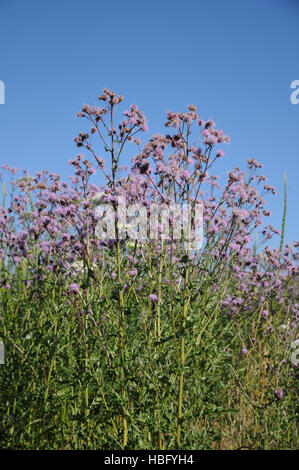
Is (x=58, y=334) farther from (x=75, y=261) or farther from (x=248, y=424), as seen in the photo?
(x=248, y=424)

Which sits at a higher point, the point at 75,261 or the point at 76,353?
the point at 75,261

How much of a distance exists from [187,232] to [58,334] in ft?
4.49

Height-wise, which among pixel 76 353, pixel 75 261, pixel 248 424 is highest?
pixel 75 261

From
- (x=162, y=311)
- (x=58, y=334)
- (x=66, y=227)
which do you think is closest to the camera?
(x=58, y=334)

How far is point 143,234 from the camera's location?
3.85m

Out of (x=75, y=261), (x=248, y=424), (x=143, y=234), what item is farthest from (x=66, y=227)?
(x=248, y=424)

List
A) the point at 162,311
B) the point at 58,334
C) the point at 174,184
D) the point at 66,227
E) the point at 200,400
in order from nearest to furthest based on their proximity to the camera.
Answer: the point at 200,400, the point at 174,184, the point at 58,334, the point at 162,311, the point at 66,227

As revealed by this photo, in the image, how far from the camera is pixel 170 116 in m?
3.52

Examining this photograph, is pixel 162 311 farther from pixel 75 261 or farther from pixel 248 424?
pixel 248 424

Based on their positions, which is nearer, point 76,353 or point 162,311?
point 76,353

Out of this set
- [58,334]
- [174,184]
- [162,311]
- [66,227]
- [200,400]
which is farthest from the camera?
[66,227]

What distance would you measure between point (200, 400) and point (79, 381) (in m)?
1.00

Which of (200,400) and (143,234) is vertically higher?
(143,234)
